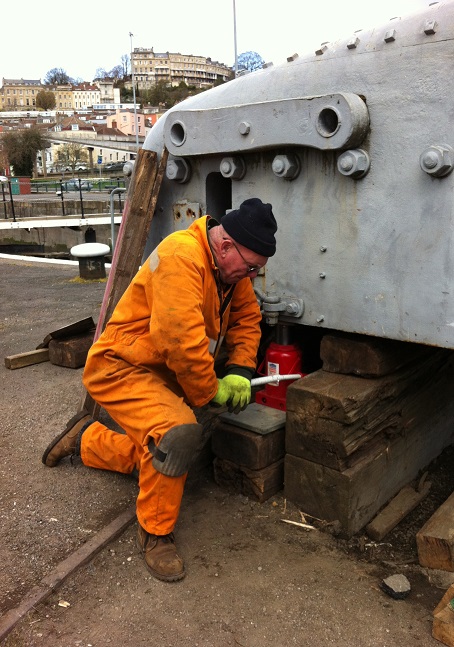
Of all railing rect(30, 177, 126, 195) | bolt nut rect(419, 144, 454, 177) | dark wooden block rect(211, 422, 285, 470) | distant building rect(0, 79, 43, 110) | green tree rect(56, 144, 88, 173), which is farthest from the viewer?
distant building rect(0, 79, 43, 110)

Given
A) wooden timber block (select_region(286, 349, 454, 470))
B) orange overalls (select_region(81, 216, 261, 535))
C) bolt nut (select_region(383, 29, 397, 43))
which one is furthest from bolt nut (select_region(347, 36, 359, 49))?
wooden timber block (select_region(286, 349, 454, 470))

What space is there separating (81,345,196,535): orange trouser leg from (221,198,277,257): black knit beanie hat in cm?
81

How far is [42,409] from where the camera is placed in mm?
4703

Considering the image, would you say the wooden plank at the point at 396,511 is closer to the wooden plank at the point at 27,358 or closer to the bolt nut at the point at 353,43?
the bolt nut at the point at 353,43

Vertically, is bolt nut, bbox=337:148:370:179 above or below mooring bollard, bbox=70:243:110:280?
above

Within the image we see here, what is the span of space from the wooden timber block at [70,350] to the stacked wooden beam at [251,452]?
2.49 meters

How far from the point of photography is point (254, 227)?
2.80 metres

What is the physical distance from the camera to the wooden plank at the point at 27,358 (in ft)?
18.4

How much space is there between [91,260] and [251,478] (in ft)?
23.3

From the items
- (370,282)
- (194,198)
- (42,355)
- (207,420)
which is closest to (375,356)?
(370,282)

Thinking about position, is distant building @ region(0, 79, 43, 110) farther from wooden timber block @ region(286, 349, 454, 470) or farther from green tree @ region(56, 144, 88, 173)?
wooden timber block @ region(286, 349, 454, 470)

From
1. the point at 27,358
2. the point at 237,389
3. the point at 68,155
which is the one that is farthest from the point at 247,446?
the point at 68,155

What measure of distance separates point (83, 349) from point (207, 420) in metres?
2.28

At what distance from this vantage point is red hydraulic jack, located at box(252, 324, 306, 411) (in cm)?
368
